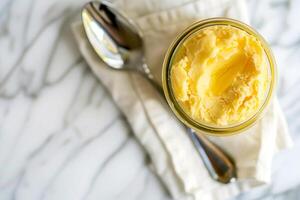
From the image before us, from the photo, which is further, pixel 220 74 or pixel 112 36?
pixel 112 36

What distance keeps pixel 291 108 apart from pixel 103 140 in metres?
0.24

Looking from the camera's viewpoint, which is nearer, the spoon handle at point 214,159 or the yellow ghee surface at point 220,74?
the yellow ghee surface at point 220,74

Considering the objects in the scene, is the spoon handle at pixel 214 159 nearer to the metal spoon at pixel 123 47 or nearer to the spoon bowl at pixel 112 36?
the metal spoon at pixel 123 47

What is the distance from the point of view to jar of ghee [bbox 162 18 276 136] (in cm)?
60

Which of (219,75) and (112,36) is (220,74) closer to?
(219,75)

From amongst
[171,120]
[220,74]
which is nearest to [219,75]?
[220,74]

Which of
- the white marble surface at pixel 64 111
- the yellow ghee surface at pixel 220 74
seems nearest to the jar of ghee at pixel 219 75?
the yellow ghee surface at pixel 220 74

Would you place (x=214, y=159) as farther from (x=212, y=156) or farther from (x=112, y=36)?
(x=112, y=36)

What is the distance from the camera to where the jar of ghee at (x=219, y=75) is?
60 centimetres

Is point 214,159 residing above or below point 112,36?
below

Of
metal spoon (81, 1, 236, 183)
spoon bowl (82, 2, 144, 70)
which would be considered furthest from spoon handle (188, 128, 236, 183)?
spoon bowl (82, 2, 144, 70)

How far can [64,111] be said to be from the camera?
729 mm

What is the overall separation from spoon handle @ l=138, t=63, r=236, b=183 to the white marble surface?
63 mm

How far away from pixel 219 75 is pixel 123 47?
0.50 ft
